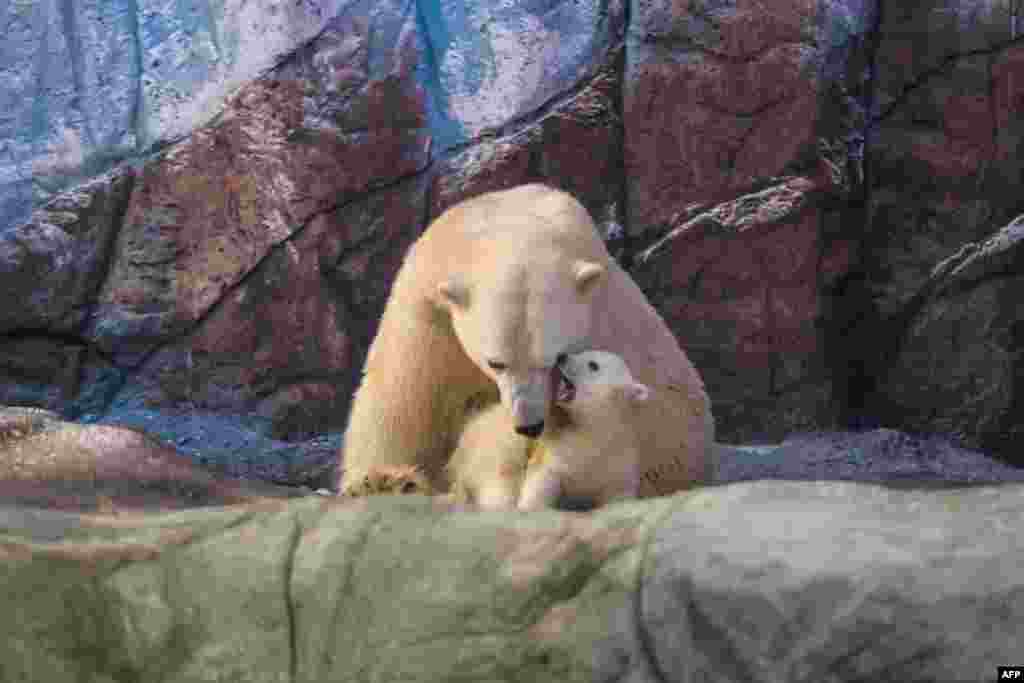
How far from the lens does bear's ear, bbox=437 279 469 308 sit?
3.99 meters

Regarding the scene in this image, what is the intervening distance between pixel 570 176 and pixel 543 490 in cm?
340

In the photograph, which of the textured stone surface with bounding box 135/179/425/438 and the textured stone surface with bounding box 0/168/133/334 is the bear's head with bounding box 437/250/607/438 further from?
the textured stone surface with bounding box 0/168/133/334

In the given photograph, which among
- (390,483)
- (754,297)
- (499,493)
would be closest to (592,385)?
(499,493)

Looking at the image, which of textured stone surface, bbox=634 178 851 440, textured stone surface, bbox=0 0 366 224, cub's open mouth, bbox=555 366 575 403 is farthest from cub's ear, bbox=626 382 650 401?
textured stone surface, bbox=0 0 366 224

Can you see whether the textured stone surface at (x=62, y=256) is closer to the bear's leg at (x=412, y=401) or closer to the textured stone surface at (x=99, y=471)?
the textured stone surface at (x=99, y=471)

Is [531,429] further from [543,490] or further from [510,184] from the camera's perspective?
[510,184]

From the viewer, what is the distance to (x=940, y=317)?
7.06 m

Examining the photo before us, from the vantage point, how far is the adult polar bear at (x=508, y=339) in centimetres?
387

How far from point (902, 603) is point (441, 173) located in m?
4.51

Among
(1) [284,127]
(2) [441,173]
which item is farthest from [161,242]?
(2) [441,173]

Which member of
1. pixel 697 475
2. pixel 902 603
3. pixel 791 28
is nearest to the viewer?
pixel 902 603

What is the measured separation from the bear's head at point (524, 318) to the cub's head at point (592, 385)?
1.1 inches

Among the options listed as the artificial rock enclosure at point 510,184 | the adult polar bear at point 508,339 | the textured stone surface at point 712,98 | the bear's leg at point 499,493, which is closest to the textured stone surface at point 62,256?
the artificial rock enclosure at point 510,184

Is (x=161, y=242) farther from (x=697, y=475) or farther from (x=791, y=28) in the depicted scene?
(x=697, y=475)
